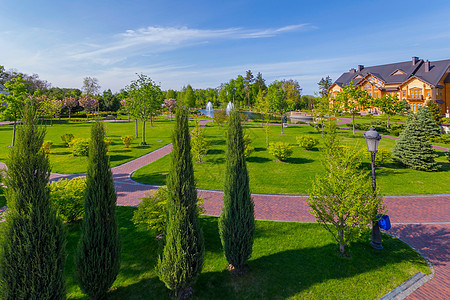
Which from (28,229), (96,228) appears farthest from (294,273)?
(28,229)

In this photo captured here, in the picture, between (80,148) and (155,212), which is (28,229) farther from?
(80,148)

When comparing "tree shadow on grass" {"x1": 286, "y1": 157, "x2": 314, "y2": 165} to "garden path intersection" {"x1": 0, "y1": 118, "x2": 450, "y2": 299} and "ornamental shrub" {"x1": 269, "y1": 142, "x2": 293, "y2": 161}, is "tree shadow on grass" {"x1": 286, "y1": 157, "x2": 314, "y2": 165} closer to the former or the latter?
"ornamental shrub" {"x1": 269, "y1": 142, "x2": 293, "y2": 161}

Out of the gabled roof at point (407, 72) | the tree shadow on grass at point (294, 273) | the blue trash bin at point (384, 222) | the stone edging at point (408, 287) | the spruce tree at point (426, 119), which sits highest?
the gabled roof at point (407, 72)

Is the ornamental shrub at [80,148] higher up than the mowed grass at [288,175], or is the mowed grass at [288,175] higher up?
the ornamental shrub at [80,148]

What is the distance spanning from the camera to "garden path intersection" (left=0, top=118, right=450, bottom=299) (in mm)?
6887

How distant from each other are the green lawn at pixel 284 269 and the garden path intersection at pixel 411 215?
1.79 ft

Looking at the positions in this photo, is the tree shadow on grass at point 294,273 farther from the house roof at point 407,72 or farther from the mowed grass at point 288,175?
the house roof at point 407,72

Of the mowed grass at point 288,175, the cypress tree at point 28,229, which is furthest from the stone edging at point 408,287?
the cypress tree at point 28,229

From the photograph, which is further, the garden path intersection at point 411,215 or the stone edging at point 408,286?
the garden path intersection at point 411,215

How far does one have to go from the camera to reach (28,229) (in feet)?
14.3

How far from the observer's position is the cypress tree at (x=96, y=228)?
17.3 feet

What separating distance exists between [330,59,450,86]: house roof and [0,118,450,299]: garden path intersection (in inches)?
2071

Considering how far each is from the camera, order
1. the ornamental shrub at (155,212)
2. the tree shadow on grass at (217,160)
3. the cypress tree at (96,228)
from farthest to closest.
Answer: the tree shadow on grass at (217,160), the ornamental shrub at (155,212), the cypress tree at (96,228)

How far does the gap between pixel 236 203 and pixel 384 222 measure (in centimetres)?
546
